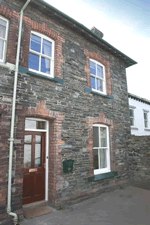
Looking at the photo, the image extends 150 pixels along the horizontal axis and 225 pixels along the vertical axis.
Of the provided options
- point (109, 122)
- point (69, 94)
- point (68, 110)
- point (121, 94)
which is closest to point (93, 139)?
point (109, 122)

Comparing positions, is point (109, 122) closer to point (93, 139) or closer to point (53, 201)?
point (93, 139)

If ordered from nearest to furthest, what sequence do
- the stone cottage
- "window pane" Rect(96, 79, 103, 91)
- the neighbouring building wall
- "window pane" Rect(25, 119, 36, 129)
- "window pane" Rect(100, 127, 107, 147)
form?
the stone cottage → "window pane" Rect(25, 119, 36, 129) → "window pane" Rect(100, 127, 107, 147) → the neighbouring building wall → "window pane" Rect(96, 79, 103, 91)

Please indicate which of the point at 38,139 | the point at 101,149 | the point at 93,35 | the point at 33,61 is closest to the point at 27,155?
the point at 38,139

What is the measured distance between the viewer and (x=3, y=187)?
13.4ft

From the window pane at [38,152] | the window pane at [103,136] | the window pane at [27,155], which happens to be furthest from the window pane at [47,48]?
the window pane at [103,136]

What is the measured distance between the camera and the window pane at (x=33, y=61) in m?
5.46

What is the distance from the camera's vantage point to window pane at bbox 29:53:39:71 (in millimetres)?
5460

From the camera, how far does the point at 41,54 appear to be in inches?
223

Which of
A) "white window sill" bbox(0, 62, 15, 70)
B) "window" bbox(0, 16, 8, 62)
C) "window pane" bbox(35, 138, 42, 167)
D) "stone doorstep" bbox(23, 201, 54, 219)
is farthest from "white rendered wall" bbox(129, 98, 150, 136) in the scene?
"window" bbox(0, 16, 8, 62)

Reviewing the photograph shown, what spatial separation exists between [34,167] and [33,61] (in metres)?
3.68

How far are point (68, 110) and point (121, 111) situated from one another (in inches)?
146

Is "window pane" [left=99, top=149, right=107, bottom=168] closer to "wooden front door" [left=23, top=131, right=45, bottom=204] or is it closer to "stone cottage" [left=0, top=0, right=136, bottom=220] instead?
"stone cottage" [left=0, top=0, right=136, bottom=220]

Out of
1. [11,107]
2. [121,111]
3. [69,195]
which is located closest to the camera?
[11,107]

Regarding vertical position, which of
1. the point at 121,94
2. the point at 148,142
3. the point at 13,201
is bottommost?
the point at 13,201
